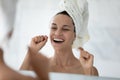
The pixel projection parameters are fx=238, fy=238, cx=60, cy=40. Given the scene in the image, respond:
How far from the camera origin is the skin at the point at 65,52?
1281 mm

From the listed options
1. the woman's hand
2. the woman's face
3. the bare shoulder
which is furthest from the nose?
the bare shoulder

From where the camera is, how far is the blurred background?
3.99ft

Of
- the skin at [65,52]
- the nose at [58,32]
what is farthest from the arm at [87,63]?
the nose at [58,32]

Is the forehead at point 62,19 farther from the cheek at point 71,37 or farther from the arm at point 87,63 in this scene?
the arm at point 87,63

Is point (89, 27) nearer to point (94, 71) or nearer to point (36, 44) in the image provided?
point (94, 71)

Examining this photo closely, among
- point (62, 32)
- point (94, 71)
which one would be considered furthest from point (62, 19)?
point (94, 71)

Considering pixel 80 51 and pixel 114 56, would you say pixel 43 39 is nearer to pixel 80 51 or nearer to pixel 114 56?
pixel 80 51

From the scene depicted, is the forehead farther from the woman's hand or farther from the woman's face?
the woman's hand

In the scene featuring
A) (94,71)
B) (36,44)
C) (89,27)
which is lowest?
(94,71)

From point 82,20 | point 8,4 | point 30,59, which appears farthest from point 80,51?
point 8,4

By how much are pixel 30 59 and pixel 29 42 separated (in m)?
0.11

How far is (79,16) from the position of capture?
4.21ft

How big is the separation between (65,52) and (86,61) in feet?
0.44

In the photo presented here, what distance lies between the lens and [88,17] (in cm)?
128
